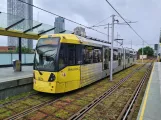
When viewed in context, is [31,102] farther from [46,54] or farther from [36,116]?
[46,54]

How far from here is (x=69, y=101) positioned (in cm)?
862

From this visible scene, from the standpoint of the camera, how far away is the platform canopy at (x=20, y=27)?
11.8 meters

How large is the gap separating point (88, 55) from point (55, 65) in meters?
3.32

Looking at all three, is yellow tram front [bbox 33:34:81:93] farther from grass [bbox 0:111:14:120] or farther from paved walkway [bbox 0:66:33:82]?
grass [bbox 0:111:14:120]

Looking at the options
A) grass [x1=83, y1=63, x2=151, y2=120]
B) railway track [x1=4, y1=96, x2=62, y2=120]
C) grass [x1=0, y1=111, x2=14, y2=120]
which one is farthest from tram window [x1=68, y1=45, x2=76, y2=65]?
grass [x1=0, y1=111, x2=14, y2=120]

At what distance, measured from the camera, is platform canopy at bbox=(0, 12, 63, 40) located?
38.9ft

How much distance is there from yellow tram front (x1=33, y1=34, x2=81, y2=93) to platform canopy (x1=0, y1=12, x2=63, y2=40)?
3486mm

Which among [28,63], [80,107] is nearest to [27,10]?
[80,107]

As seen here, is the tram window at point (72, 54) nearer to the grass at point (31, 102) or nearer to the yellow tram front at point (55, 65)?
the yellow tram front at point (55, 65)

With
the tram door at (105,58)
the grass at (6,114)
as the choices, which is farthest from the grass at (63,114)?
the tram door at (105,58)

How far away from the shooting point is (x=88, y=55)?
11609 millimetres

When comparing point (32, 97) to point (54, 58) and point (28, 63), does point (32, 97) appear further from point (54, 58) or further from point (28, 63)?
point (28, 63)

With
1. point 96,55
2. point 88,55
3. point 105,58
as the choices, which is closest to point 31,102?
point 88,55

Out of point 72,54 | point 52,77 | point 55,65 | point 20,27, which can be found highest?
point 20,27
